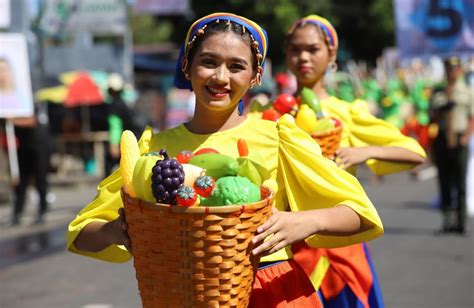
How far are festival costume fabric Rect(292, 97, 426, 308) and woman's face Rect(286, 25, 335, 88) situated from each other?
0.16 m

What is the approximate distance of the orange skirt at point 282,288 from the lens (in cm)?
286

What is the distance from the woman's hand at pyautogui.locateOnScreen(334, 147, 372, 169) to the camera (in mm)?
4129

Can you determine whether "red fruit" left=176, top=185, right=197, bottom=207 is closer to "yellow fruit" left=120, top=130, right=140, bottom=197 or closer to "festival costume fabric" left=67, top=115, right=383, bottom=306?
"yellow fruit" left=120, top=130, right=140, bottom=197

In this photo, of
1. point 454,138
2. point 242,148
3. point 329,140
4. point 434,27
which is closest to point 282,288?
point 242,148

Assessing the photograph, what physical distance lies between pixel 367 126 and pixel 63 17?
16.0 metres

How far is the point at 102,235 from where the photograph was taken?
2.73 meters

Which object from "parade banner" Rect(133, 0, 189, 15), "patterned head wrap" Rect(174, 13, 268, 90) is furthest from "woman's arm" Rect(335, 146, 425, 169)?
"parade banner" Rect(133, 0, 189, 15)

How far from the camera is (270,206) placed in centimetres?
243

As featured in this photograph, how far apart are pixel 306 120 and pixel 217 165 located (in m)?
1.63

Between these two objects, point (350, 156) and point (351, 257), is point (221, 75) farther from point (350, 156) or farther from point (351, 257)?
point (351, 257)

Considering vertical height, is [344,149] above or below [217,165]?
below

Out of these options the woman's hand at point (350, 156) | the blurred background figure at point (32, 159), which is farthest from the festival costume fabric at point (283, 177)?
the blurred background figure at point (32, 159)

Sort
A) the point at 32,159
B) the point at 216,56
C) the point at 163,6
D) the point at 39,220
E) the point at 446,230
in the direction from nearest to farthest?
1. the point at 216,56
2. the point at 446,230
3. the point at 39,220
4. the point at 32,159
5. the point at 163,6

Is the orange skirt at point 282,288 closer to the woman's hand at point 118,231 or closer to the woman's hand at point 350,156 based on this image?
the woman's hand at point 118,231
